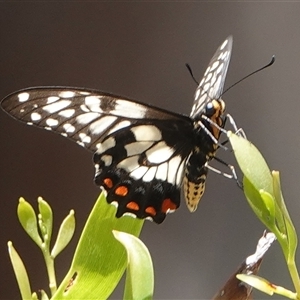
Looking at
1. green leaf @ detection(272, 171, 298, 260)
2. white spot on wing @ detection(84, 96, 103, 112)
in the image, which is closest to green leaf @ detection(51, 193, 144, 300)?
white spot on wing @ detection(84, 96, 103, 112)

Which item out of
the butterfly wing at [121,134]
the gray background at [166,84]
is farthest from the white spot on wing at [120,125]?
the gray background at [166,84]

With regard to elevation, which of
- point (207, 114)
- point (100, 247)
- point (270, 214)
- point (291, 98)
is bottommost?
point (100, 247)

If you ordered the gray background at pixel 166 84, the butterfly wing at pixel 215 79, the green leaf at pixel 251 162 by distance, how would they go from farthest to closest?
the gray background at pixel 166 84
the butterfly wing at pixel 215 79
the green leaf at pixel 251 162

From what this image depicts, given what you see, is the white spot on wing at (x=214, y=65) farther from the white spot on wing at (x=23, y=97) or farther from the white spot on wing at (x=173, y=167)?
the white spot on wing at (x=23, y=97)

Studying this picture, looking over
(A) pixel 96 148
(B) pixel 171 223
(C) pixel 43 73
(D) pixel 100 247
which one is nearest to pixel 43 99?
(A) pixel 96 148

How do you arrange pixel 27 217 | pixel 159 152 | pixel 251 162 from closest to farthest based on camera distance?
pixel 251 162 → pixel 27 217 → pixel 159 152

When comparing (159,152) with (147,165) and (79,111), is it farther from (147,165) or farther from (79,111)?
(79,111)

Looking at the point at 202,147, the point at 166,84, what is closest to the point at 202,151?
the point at 202,147

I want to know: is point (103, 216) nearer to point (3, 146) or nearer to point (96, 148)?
point (96, 148)
